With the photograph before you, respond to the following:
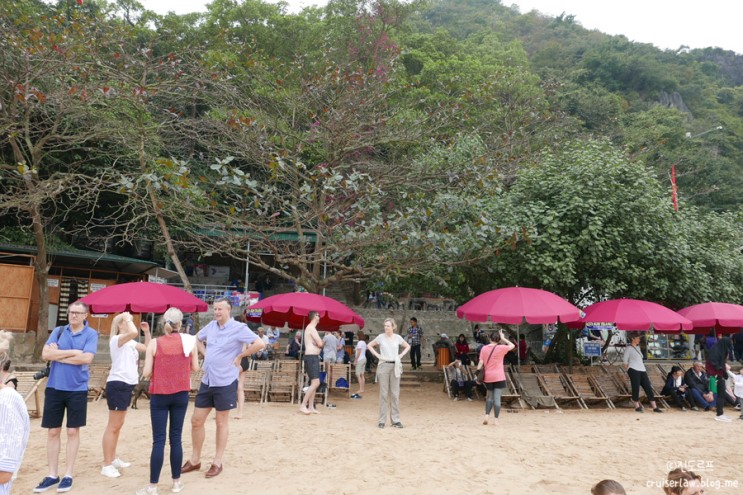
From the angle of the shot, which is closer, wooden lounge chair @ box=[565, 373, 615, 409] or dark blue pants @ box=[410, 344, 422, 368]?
wooden lounge chair @ box=[565, 373, 615, 409]

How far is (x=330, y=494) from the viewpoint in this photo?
491 cm

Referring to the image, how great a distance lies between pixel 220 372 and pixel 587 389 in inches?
365

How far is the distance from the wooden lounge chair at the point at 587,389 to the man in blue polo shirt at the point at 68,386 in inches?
381

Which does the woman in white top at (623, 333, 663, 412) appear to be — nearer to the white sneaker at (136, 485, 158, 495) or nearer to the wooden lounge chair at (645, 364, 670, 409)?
the wooden lounge chair at (645, 364, 670, 409)

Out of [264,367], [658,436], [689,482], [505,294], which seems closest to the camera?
[689,482]

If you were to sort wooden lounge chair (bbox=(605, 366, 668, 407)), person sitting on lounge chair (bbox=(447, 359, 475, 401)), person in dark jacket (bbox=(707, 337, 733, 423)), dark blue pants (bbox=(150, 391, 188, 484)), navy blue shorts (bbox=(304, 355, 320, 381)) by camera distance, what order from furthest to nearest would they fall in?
person sitting on lounge chair (bbox=(447, 359, 475, 401)), wooden lounge chair (bbox=(605, 366, 668, 407)), person in dark jacket (bbox=(707, 337, 733, 423)), navy blue shorts (bbox=(304, 355, 320, 381)), dark blue pants (bbox=(150, 391, 188, 484))

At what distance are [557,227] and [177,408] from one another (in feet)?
30.9

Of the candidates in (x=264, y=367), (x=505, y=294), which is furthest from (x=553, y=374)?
(x=264, y=367)

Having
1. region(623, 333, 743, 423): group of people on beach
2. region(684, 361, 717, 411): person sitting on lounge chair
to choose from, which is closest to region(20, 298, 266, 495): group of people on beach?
region(623, 333, 743, 423): group of people on beach

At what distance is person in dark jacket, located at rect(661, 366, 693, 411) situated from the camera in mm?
11473

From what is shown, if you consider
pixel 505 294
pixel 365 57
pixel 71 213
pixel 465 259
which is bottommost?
pixel 505 294

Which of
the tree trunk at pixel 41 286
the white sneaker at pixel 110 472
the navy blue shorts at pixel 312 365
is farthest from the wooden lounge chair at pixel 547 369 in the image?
the tree trunk at pixel 41 286

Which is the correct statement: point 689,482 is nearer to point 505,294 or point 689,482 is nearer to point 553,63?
point 505,294

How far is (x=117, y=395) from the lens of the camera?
4.89m
